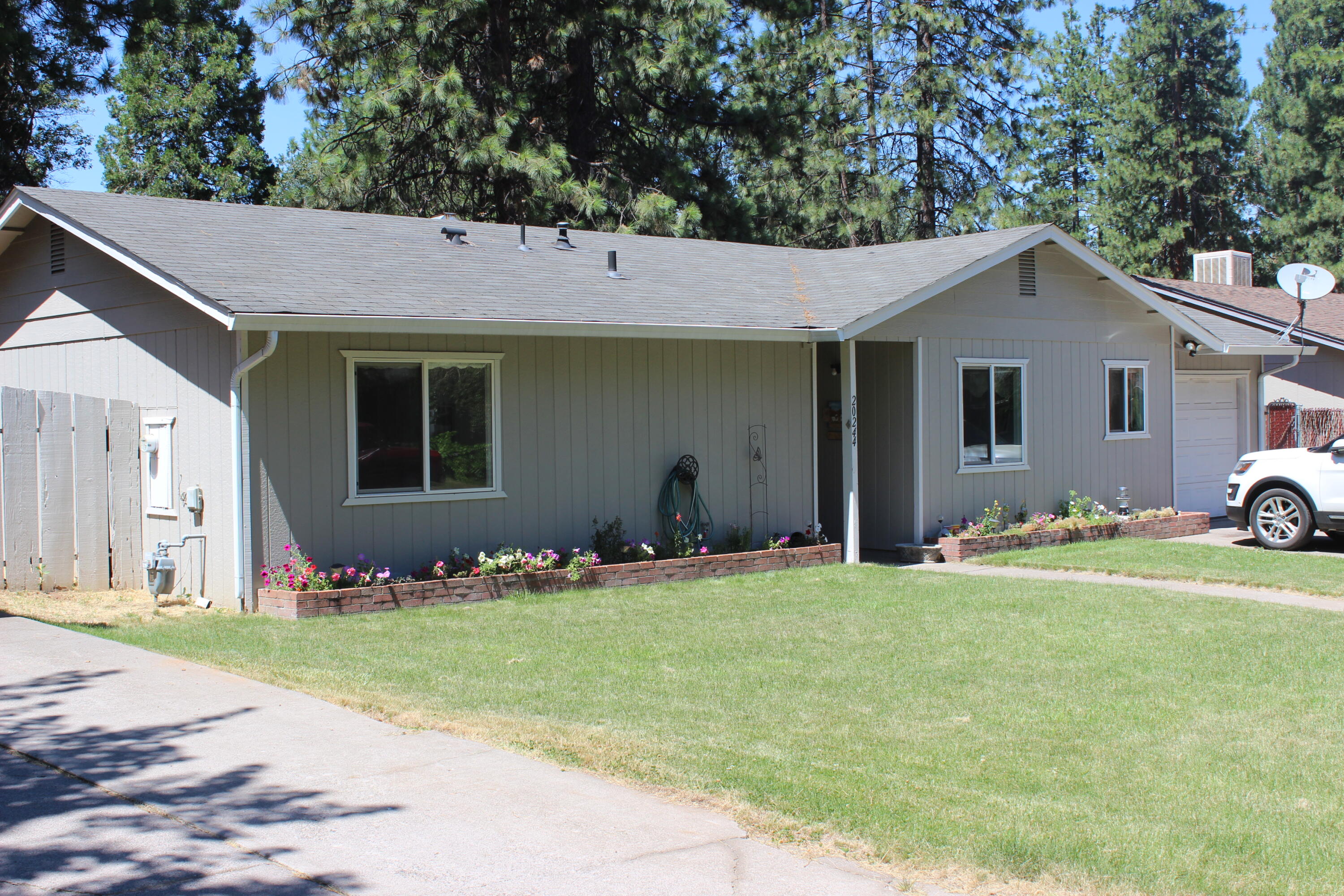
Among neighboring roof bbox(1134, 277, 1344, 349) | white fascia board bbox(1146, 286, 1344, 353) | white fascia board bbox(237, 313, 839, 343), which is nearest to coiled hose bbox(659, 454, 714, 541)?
white fascia board bbox(237, 313, 839, 343)

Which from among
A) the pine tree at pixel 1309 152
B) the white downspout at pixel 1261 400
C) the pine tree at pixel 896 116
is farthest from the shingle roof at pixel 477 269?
the pine tree at pixel 1309 152

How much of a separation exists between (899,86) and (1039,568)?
20247 mm

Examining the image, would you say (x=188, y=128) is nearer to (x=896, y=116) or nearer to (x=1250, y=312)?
(x=896, y=116)

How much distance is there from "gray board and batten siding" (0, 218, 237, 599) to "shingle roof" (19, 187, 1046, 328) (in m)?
0.54

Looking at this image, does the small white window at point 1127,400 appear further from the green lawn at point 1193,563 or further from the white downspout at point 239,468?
the white downspout at point 239,468

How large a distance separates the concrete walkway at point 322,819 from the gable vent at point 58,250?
7642 mm

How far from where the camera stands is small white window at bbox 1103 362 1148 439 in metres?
17.3

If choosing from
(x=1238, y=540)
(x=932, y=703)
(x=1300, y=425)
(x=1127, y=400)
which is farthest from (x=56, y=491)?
(x=1300, y=425)

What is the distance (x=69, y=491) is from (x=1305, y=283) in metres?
16.8

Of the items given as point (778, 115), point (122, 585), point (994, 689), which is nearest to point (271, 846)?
point (994, 689)

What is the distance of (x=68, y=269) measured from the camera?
43.2 ft

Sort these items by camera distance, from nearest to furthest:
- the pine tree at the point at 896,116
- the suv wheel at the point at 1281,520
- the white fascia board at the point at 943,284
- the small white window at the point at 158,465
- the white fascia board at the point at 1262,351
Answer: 1. the small white window at the point at 158,465
2. the white fascia board at the point at 943,284
3. the suv wheel at the point at 1281,520
4. the white fascia board at the point at 1262,351
5. the pine tree at the point at 896,116

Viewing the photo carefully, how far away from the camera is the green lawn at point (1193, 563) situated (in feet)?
39.7

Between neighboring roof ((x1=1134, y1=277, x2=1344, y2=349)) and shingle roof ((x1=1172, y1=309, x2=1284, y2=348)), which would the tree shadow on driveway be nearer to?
shingle roof ((x1=1172, y1=309, x2=1284, y2=348))
